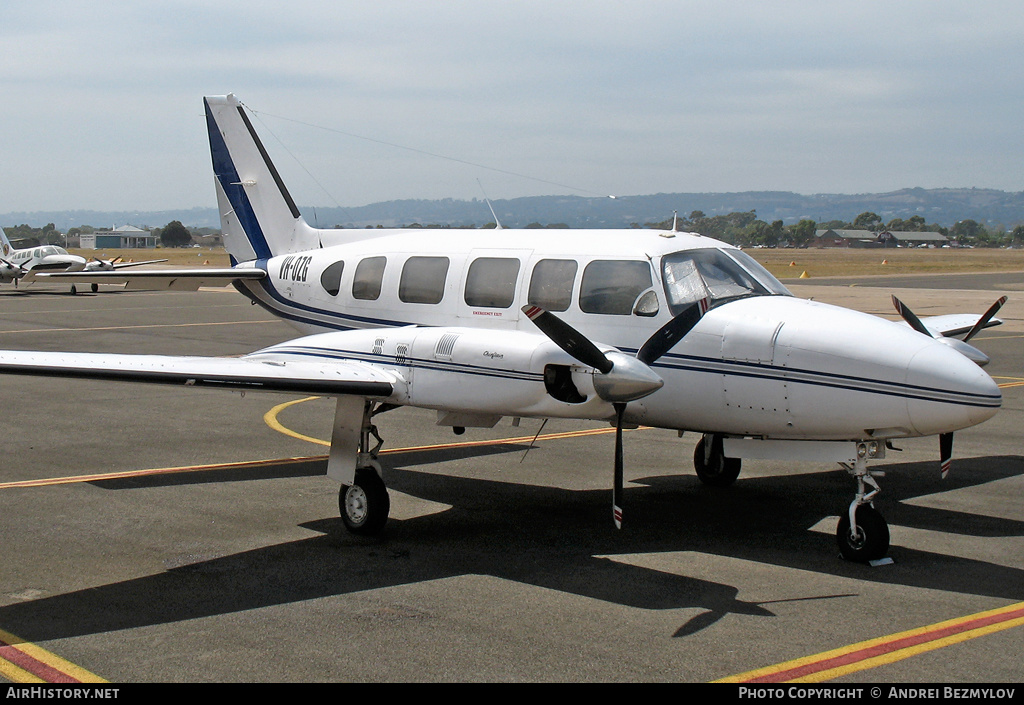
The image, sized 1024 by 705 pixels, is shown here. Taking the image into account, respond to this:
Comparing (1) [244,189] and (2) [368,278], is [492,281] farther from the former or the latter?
(1) [244,189]

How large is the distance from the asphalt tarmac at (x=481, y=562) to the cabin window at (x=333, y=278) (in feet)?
7.66

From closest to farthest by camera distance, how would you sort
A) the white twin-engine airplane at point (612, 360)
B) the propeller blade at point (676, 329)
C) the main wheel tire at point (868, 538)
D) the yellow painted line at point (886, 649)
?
the yellow painted line at point (886, 649)
the white twin-engine airplane at point (612, 360)
the main wheel tire at point (868, 538)
the propeller blade at point (676, 329)

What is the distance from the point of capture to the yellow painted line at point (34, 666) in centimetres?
628

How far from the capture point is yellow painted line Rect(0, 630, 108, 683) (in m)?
6.28

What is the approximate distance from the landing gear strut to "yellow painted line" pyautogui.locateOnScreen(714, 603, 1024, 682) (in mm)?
1335

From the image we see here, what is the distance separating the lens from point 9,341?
27.3m

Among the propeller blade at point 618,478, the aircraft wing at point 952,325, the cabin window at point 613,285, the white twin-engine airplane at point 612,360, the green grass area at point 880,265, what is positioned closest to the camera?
the propeller blade at point 618,478

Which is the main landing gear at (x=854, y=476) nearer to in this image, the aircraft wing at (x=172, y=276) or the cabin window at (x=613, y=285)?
the cabin window at (x=613, y=285)

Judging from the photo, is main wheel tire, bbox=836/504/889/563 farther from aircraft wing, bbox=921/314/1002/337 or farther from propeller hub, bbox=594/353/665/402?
aircraft wing, bbox=921/314/1002/337

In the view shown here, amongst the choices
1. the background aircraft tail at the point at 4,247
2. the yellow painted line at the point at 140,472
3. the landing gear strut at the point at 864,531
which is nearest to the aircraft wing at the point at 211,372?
the yellow painted line at the point at 140,472

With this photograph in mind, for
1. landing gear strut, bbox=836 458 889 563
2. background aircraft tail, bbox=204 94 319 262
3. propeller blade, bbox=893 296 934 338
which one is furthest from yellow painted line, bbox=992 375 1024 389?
background aircraft tail, bbox=204 94 319 262

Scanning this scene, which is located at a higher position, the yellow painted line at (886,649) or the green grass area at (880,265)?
the green grass area at (880,265)

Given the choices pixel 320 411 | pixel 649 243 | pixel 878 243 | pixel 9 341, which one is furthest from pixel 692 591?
pixel 878 243
